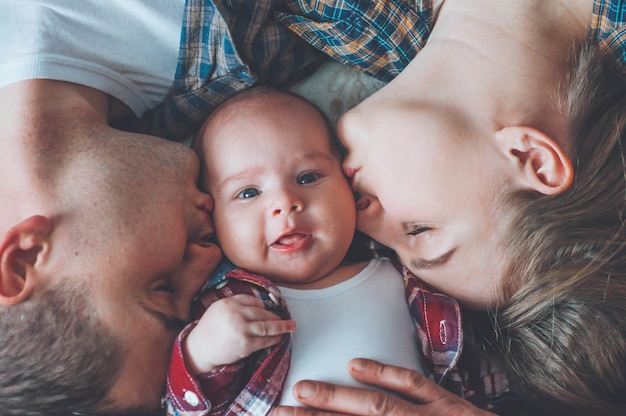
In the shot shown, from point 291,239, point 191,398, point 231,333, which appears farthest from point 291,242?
point 191,398

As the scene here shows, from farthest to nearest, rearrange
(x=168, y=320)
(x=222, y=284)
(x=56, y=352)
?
(x=222, y=284), (x=168, y=320), (x=56, y=352)

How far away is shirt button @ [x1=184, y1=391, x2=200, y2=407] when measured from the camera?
1.07 meters

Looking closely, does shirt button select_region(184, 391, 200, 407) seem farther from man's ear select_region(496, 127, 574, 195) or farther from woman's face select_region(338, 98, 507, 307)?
man's ear select_region(496, 127, 574, 195)

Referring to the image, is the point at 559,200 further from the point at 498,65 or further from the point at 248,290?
the point at 248,290

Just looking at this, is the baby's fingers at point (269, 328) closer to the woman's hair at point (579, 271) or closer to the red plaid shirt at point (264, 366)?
the red plaid shirt at point (264, 366)

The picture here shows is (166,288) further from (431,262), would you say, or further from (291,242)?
(431,262)

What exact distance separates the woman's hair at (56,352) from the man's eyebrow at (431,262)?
0.60 m

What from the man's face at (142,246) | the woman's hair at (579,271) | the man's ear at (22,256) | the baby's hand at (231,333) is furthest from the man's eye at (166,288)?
the woman's hair at (579,271)

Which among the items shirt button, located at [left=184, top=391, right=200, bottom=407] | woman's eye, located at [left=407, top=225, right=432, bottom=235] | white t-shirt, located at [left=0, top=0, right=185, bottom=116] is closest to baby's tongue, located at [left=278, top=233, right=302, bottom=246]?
woman's eye, located at [left=407, top=225, right=432, bottom=235]

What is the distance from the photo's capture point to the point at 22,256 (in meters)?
1.02

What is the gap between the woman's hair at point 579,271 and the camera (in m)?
1.12

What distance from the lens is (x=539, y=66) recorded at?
3.87 feet

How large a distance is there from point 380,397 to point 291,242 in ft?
1.09

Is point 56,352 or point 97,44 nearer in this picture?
point 56,352
